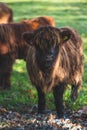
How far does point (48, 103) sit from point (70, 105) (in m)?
0.46

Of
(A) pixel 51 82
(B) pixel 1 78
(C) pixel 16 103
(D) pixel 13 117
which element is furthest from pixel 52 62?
(B) pixel 1 78

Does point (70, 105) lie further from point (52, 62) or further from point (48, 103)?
point (52, 62)

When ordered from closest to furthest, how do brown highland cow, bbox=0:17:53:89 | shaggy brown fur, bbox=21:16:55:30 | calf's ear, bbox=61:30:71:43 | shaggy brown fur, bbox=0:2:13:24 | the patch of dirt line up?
the patch of dirt < calf's ear, bbox=61:30:71:43 < brown highland cow, bbox=0:17:53:89 < shaggy brown fur, bbox=21:16:55:30 < shaggy brown fur, bbox=0:2:13:24

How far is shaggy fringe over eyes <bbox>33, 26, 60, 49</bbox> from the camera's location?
23.5ft

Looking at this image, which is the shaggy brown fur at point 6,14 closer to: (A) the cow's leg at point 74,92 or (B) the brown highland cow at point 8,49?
(B) the brown highland cow at point 8,49

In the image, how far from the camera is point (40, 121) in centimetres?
765

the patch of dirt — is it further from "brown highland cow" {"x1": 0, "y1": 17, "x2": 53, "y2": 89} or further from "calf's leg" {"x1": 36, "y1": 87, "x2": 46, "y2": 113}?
"brown highland cow" {"x1": 0, "y1": 17, "x2": 53, "y2": 89}

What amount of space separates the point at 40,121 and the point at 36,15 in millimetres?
16707

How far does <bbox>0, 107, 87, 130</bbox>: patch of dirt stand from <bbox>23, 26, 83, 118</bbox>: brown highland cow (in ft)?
0.77

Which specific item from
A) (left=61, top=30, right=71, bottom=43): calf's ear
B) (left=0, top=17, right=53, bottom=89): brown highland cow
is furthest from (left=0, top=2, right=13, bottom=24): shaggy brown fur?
(left=61, top=30, right=71, bottom=43): calf's ear

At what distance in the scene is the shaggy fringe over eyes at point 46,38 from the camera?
283 inches

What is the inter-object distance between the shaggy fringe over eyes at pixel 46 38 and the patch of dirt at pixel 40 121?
1.29 m

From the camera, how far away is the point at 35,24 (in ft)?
37.7

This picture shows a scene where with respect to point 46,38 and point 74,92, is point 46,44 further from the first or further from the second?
point 74,92
